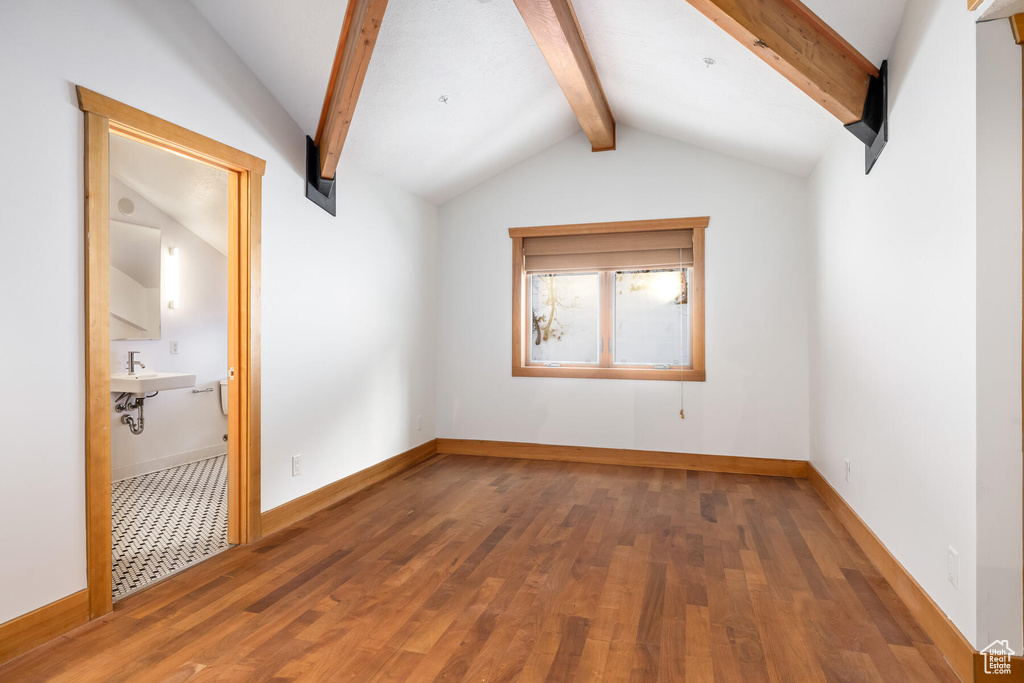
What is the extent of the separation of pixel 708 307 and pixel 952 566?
3.10 m

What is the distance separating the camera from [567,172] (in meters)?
5.27

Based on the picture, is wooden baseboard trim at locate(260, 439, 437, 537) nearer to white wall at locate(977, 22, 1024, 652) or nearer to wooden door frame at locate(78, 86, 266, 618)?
wooden door frame at locate(78, 86, 266, 618)

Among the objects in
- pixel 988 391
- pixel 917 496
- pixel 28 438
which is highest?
pixel 988 391

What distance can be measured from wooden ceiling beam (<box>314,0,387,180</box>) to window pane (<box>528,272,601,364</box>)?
7.81 ft

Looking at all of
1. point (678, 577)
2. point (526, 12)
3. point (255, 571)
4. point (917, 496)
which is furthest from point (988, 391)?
point (255, 571)

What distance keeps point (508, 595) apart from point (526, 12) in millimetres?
2908

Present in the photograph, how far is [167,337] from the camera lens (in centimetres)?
502

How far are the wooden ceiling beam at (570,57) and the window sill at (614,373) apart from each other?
205 centimetres

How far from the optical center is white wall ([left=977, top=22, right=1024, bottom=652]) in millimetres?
1818

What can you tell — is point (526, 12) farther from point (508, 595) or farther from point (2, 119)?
point (508, 595)

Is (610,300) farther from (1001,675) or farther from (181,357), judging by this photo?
(181,357)

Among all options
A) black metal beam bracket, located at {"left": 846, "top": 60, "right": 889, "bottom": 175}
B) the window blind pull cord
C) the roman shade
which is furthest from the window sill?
black metal beam bracket, located at {"left": 846, "top": 60, "right": 889, "bottom": 175}

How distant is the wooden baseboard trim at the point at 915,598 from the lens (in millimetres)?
1893

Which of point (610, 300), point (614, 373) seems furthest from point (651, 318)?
point (614, 373)
